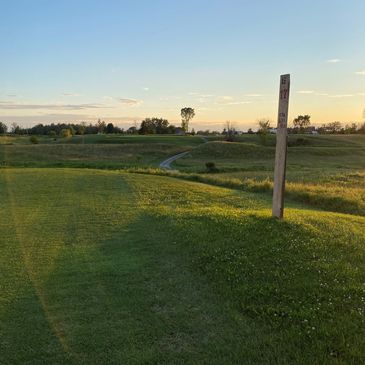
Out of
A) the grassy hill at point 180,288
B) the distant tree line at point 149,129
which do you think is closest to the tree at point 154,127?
the distant tree line at point 149,129

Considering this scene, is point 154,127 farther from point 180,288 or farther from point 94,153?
point 180,288

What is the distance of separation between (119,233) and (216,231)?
2280 mm

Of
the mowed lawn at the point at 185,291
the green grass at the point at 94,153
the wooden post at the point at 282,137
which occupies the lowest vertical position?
the green grass at the point at 94,153

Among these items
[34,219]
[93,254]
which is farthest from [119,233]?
[34,219]

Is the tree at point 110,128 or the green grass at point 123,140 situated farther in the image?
the tree at point 110,128

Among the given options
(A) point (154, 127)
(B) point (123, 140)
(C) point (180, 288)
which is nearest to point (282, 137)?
(C) point (180, 288)

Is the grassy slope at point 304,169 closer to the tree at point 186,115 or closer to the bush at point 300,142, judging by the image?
the bush at point 300,142

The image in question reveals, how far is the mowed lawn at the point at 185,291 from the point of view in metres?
4.36

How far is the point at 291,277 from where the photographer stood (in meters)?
5.91

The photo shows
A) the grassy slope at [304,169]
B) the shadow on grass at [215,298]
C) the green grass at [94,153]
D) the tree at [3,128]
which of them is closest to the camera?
the shadow on grass at [215,298]

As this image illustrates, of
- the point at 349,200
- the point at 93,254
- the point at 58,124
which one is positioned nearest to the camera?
the point at 93,254

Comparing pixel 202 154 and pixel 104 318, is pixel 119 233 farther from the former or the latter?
pixel 202 154

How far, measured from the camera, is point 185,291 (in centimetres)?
602

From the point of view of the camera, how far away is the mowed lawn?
14.3 ft
